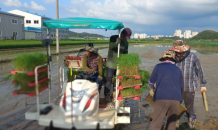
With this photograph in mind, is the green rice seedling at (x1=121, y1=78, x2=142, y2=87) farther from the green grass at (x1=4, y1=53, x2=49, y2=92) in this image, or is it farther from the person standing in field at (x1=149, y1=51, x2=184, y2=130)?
the green grass at (x1=4, y1=53, x2=49, y2=92)

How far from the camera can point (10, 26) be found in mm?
46750

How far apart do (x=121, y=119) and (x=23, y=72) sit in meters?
1.98

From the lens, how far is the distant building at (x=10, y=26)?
1732 inches

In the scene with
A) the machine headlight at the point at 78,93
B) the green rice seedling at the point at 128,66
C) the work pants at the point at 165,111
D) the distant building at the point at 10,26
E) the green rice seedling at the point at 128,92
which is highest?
the distant building at the point at 10,26

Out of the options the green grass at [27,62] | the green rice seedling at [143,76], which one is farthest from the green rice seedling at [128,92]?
the green grass at [27,62]

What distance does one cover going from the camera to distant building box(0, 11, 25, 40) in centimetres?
4400

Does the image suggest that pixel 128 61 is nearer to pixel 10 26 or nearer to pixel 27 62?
pixel 27 62

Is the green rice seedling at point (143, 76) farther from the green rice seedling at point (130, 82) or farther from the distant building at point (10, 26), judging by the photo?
the distant building at point (10, 26)

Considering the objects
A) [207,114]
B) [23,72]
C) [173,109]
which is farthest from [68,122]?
[207,114]

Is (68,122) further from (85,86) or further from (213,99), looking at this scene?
(213,99)

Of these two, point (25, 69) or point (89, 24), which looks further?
point (89, 24)

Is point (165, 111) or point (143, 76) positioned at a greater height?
point (143, 76)

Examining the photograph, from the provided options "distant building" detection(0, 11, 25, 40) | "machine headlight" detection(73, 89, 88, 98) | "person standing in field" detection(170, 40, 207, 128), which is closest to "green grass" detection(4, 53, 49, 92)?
"machine headlight" detection(73, 89, 88, 98)

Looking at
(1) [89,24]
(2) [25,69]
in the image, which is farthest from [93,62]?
(2) [25,69]
